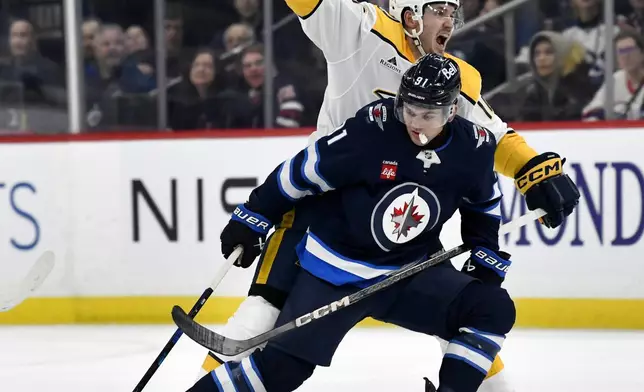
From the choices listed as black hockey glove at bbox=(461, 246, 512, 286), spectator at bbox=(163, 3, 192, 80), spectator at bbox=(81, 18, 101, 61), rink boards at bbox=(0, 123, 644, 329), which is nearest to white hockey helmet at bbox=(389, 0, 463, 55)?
black hockey glove at bbox=(461, 246, 512, 286)

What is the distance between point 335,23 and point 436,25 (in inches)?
9.7

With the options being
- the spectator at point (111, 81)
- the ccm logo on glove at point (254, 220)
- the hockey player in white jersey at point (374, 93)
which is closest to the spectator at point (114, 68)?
the spectator at point (111, 81)

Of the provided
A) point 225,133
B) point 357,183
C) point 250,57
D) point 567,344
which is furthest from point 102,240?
point 357,183

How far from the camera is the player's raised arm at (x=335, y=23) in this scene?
2549 mm

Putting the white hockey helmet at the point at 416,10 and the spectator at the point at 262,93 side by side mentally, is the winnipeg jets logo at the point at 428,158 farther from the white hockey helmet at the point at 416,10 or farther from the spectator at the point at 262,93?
the spectator at the point at 262,93

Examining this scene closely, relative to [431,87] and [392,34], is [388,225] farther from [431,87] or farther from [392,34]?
[392,34]

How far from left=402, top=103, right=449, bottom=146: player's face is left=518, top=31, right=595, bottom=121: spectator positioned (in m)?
2.17

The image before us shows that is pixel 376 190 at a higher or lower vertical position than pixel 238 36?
lower

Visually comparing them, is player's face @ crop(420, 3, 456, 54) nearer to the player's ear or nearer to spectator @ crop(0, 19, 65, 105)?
the player's ear

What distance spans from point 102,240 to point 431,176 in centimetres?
253

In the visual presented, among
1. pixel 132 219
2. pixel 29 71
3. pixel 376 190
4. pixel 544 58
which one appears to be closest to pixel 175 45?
pixel 29 71

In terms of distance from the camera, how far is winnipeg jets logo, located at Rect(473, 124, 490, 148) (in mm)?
2340

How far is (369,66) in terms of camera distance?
2633 mm

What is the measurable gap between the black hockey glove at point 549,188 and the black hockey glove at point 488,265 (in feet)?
0.49
